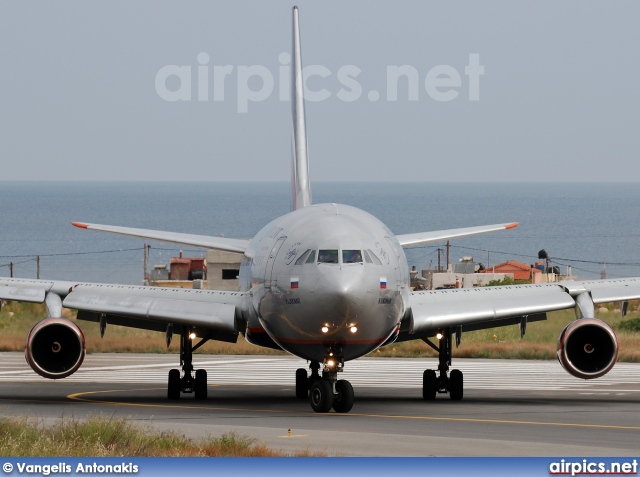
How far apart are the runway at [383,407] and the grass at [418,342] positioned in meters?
3.88

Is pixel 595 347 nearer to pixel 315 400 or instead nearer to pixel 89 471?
pixel 315 400

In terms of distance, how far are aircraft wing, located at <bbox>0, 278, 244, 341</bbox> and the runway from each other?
6.26 feet

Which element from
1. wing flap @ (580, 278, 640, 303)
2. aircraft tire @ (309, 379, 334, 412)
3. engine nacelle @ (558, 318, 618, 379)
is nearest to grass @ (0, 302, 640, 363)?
wing flap @ (580, 278, 640, 303)

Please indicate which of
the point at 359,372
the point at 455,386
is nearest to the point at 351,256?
the point at 455,386

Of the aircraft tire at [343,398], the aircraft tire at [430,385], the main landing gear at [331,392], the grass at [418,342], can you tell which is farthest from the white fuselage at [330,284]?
the grass at [418,342]

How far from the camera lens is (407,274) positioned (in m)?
28.7

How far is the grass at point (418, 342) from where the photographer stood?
2115 inches

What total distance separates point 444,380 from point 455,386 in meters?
0.35

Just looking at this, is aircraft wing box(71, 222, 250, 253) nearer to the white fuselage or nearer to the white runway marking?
the white fuselage

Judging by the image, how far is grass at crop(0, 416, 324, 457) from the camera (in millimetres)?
18156

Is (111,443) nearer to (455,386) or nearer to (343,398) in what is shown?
(343,398)

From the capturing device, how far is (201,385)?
106ft

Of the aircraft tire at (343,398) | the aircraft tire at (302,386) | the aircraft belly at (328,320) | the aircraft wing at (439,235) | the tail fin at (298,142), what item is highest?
the tail fin at (298,142)

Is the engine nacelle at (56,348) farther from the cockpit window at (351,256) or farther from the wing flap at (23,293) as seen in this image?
the cockpit window at (351,256)
